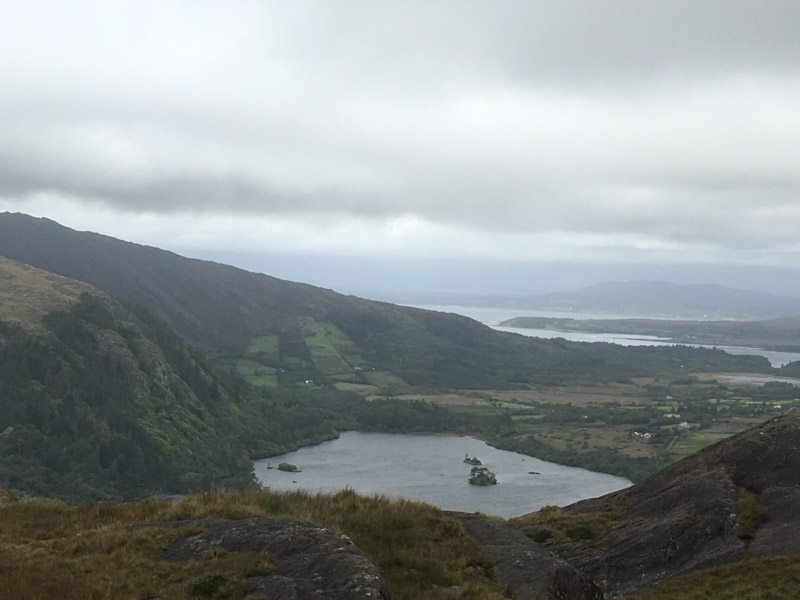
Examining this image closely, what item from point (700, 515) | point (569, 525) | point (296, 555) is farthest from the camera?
point (569, 525)

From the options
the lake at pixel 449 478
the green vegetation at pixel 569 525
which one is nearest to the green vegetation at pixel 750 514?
the green vegetation at pixel 569 525

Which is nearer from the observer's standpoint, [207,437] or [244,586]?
[244,586]

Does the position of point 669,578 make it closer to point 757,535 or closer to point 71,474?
point 757,535

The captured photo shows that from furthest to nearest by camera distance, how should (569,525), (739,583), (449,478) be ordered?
(449,478) → (569,525) → (739,583)

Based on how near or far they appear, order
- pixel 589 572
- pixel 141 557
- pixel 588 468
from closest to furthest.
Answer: pixel 141 557
pixel 589 572
pixel 588 468

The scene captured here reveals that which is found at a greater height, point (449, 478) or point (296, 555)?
point (296, 555)

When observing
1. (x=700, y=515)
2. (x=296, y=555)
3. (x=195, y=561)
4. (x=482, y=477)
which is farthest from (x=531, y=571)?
(x=482, y=477)

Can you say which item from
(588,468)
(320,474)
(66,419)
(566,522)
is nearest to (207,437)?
(66,419)

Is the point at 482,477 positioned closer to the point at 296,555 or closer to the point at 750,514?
the point at 750,514
